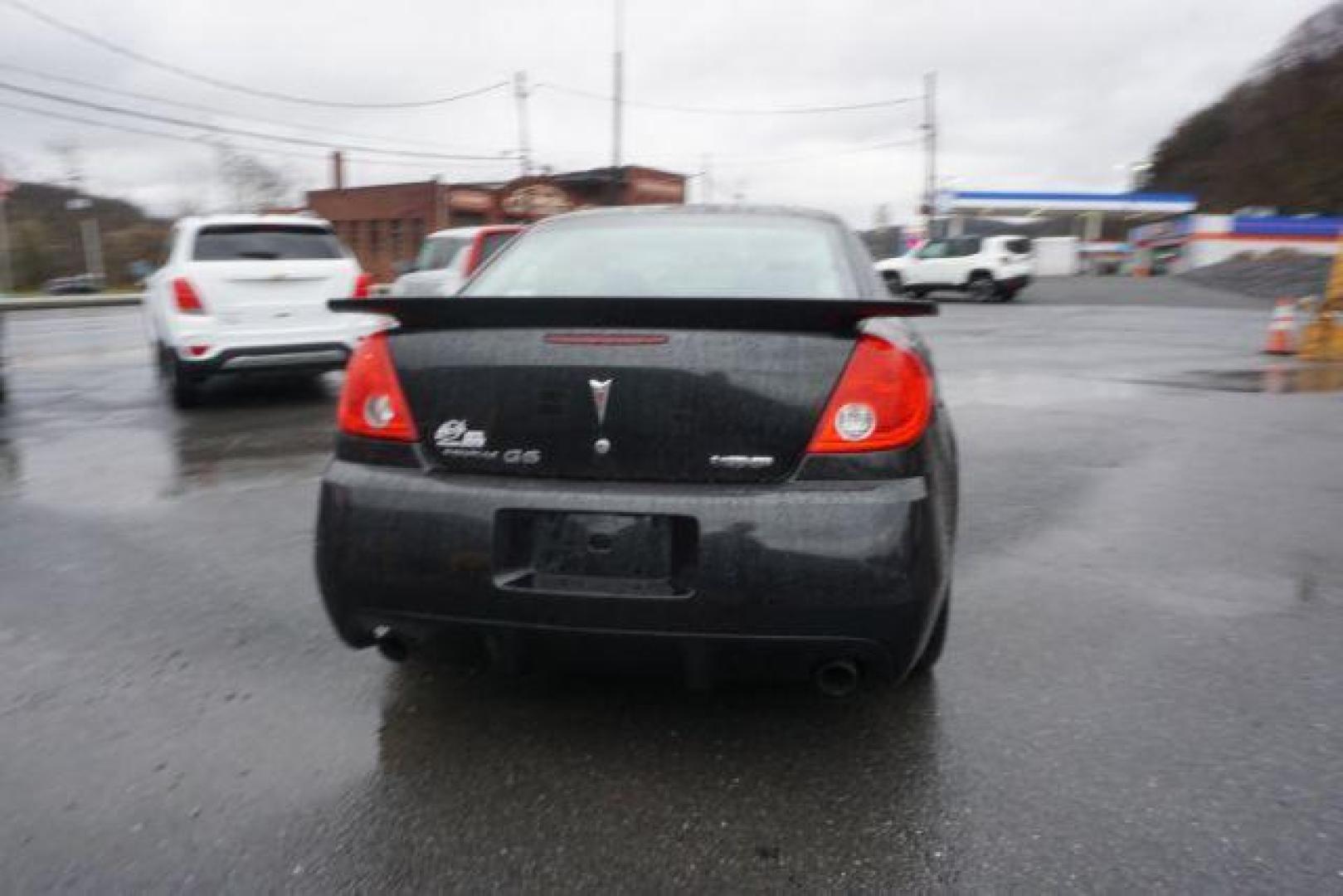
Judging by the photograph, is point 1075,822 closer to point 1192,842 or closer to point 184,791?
point 1192,842

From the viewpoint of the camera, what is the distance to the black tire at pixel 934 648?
9.42ft

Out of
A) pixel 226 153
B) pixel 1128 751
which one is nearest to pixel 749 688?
pixel 1128 751

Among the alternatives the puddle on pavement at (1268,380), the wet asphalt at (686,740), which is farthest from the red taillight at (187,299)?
the puddle on pavement at (1268,380)

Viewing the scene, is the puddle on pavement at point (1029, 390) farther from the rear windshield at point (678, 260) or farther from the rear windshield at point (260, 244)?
the rear windshield at point (260, 244)

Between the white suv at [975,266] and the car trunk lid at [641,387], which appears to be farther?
the white suv at [975,266]

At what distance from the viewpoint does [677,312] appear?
245 cm

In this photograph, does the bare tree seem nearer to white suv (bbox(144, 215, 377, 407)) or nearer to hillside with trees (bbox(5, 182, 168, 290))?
hillside with trees (bbox(5, 182, 168, 290))

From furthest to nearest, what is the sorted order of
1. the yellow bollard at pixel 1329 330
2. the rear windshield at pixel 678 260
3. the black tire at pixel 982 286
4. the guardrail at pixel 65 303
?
1. the guardrail at pixel 65 303
2. the black tire at pixel 982 286
3. the yellow bollard at pixel 1329 330
4. the rear windshield at pixel 678 260

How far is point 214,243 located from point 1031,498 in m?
6.93

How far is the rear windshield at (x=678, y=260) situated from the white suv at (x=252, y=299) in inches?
217

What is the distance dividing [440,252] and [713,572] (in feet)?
33.5

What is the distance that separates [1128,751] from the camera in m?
2.63

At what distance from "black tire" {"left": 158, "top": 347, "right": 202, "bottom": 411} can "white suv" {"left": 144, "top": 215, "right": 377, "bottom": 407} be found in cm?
1

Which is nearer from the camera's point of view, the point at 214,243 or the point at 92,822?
the point at 92,822
